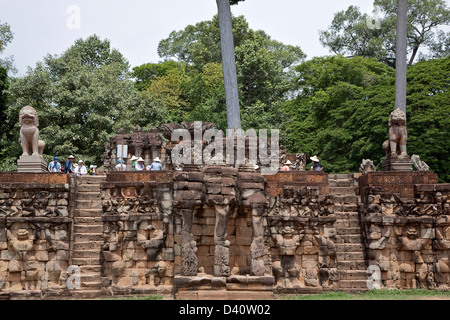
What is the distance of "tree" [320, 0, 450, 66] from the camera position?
33.8m

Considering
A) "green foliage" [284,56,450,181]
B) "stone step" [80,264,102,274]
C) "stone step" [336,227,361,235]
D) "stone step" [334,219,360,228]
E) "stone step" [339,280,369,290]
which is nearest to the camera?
"stone step" [80,264,102,274]

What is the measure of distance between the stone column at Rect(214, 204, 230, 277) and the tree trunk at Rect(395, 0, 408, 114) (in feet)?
30.3

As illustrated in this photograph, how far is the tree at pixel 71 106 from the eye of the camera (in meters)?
27.0

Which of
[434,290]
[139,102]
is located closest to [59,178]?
[434,290]

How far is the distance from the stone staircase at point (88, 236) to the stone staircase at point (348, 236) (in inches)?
231

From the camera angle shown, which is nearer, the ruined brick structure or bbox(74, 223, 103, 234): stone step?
the ruined brick structure

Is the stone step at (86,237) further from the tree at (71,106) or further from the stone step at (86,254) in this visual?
the tree at (71,106)

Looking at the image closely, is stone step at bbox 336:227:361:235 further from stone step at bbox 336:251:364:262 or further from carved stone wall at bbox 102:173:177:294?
carved stone wall at bbox 102:173:177:294

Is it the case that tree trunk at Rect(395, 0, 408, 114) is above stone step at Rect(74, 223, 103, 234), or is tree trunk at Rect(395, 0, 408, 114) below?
above

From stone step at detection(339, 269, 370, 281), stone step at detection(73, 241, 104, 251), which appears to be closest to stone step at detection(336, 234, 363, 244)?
stone step at detection(339, 269, 370, 281)

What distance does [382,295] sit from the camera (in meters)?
13.2

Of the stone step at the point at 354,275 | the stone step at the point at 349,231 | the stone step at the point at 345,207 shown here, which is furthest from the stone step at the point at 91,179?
the stone step at the point at 354,275

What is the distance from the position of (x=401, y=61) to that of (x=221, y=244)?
1057 cm

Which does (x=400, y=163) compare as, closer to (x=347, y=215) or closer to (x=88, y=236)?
(x=347, y=215)
